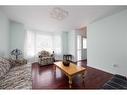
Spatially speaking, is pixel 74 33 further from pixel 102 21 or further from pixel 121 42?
pixel 121 42

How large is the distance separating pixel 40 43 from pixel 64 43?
66.7 inches

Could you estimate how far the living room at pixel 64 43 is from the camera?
2201 mm

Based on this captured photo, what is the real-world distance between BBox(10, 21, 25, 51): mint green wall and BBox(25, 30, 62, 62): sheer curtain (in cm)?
45

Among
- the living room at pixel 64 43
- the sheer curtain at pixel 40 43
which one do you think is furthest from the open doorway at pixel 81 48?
the sheer curtain at pixel 40 43

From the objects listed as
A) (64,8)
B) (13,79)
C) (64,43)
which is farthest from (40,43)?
(13,79)

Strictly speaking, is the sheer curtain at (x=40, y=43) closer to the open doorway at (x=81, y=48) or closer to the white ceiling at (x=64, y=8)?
the open doorway at (x=81, y=48)

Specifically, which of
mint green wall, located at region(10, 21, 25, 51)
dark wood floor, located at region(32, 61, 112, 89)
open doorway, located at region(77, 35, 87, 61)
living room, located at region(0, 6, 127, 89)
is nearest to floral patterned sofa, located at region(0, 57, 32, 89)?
living room, located at region(0, 6, 127, 89)

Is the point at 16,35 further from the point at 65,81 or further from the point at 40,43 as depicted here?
the point at 65,81

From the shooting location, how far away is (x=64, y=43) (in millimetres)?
5641

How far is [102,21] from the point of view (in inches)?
128

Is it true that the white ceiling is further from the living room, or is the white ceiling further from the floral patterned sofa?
the floral patterned sofa

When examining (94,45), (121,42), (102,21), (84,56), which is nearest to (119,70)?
(121,42)

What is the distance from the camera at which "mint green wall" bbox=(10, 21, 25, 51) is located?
11.7 feet
